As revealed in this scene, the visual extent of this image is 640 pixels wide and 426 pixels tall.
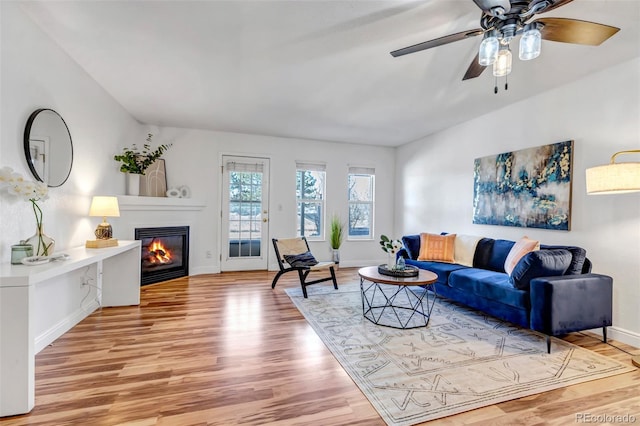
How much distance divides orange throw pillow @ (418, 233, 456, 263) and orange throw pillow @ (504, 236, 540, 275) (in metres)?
0.79

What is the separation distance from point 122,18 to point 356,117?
2935mm

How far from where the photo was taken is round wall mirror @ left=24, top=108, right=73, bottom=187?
2305mm

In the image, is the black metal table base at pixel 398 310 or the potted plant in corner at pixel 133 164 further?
the potted plant in corner at pixel 133 164

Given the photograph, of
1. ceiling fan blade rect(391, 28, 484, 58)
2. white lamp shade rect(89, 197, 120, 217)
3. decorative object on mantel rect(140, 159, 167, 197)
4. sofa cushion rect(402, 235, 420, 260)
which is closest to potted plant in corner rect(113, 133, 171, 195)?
decorative object on mantel rect(140, 159, 167, 197)

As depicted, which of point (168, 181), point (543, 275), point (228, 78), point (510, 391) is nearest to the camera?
point (510, 391)

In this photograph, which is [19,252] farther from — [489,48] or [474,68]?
[474,68]

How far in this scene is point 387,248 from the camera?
3.33 meters

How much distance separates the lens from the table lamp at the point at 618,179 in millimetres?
2244

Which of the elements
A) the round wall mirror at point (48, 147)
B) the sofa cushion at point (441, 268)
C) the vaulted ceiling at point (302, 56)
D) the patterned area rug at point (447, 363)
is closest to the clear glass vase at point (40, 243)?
the round wall mirror at point (48, 147)

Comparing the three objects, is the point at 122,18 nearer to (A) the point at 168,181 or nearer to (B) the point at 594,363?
(A) the point at 168,181

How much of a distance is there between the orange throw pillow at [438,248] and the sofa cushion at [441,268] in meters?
0.13

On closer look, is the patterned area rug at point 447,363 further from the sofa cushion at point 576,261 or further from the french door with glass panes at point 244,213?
the french door with glass panes at point 244,213

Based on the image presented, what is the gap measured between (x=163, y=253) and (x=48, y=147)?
2.52 meters

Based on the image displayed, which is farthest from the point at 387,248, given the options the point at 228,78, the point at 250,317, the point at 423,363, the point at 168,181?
the point at 168,181
